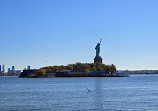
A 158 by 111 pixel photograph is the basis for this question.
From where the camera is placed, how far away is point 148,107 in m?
47.6

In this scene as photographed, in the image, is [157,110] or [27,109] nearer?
[157,110]

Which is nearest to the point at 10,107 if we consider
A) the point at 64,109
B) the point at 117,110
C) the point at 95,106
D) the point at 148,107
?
the point at 64,109

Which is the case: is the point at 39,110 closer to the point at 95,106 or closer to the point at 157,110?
the point at 95,106

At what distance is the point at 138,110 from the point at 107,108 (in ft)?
15.5

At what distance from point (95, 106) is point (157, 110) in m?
9.70

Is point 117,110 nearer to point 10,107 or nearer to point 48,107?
point 48,107

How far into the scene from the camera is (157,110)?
146ft

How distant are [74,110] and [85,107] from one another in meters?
3.16

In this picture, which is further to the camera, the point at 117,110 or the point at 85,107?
the point at 85,107

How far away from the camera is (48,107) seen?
4903 centimetres

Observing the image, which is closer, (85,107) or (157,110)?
(157,110)

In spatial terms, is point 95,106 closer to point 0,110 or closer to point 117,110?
point 117,110

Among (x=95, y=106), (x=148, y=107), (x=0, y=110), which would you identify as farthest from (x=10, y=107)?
(x=148, y=107)

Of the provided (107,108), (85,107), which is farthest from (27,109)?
(107,108)
